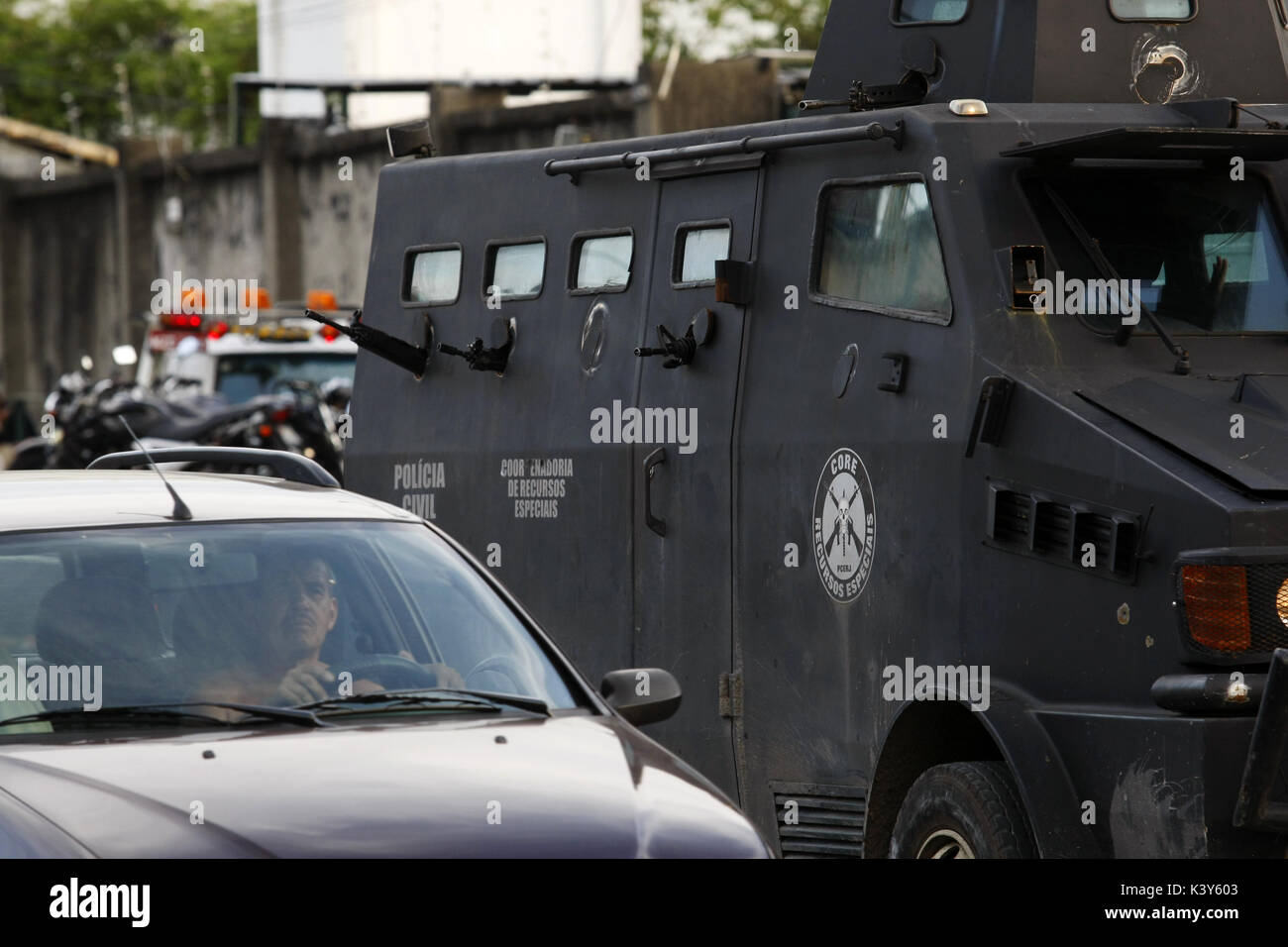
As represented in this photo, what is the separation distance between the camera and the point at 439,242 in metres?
9.84

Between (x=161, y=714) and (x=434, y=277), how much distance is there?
16.5ft

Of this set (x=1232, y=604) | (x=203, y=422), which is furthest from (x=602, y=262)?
(x=203, y=422)

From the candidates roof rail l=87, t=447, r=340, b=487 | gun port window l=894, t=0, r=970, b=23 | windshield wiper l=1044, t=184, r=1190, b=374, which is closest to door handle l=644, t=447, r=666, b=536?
roof rail l=87, t=447, r=340, b=487

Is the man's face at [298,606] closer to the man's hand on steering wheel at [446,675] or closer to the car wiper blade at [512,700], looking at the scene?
the man's hand on steering wheel at [446,675]

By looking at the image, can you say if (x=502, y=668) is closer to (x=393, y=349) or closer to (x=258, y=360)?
(x=393, y=349)

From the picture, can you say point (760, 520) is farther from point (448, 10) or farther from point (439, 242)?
point (448, 10)

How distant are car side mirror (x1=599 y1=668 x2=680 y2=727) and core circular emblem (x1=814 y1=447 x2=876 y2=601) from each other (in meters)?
1.62

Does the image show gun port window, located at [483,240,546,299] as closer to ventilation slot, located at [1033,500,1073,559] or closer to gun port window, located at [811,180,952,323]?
gun port window, located at [811,180,952,323]

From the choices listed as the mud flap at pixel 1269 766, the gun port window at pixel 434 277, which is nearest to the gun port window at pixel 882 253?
the mud flap at pixel 1269 766

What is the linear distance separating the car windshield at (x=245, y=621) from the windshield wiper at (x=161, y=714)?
1.1 inches

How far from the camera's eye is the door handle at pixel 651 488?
807 centimetres

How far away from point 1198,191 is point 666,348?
1951 mm

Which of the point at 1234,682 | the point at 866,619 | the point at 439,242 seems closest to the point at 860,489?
the point at 866,619
